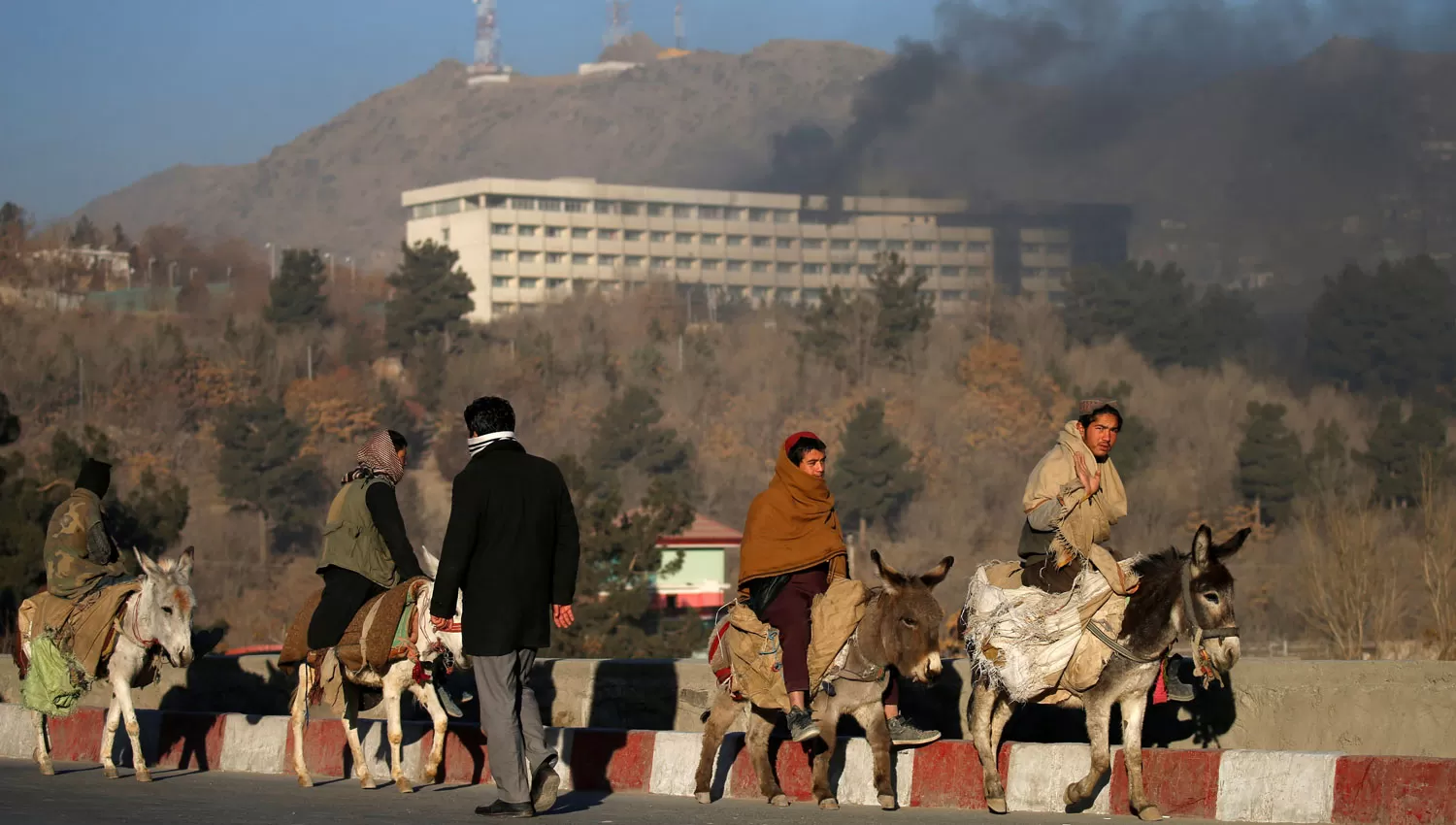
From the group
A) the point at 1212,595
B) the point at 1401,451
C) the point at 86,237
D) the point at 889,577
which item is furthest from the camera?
the point at 86,237

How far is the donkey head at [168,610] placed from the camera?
1362 cm

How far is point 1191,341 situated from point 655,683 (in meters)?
146

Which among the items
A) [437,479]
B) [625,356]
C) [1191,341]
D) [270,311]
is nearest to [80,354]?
[270,311]

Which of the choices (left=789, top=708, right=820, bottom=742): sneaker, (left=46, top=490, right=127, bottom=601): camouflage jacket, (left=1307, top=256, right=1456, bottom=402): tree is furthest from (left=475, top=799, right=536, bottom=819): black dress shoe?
(left=1307, top=256, right=1456, bottom=402): tree

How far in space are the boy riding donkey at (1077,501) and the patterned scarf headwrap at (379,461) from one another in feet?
13.9

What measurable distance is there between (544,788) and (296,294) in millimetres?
140155

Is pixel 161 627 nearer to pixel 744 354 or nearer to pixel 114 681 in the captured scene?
pixel 114 681

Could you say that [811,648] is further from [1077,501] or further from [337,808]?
[337,808]

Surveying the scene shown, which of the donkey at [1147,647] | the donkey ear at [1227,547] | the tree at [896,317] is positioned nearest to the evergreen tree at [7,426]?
the donkey at [1147,647]

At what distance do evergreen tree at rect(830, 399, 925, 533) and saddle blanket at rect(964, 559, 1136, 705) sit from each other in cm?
9350

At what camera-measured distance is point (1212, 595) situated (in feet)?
35.2

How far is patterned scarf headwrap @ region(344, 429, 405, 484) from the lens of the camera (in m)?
13.4

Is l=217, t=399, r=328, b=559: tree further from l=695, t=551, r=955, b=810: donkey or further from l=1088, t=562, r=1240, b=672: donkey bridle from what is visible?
l=1088, t=562, r=1240, b=672: donkey bridle

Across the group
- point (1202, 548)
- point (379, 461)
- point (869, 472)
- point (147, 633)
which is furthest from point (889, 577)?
point (869, 472)
